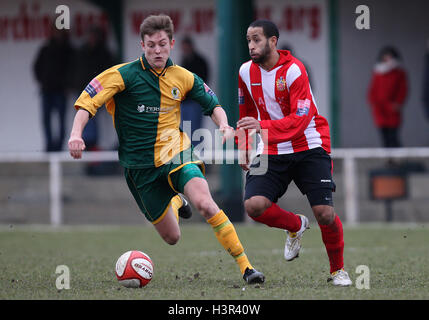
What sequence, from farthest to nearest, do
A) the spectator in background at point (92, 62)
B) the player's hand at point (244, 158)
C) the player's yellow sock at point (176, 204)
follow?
the spectator in background at point (92, 62) < the player's yellow sock at point (176, 204) < the player's hand at point (244, 158)

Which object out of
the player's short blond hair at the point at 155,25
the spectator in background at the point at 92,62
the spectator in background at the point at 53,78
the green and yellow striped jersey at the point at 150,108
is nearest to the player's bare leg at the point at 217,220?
the green and yellow striped jersey at the point at 150,108

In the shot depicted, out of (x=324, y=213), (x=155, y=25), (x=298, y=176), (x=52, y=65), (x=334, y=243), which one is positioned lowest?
(x=334, y=243)

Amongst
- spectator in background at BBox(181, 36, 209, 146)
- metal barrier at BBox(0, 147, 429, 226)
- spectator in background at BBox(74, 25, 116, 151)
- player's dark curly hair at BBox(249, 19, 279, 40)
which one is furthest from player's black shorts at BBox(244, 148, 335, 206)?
spectator in background at BBox(74, 25, 116, 151)

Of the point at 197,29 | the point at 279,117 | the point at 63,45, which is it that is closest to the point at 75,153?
the point at 279,117

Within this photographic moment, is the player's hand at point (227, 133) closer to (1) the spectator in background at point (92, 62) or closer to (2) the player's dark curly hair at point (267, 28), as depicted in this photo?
(2) the player's dark curly hair at point (267, 28)

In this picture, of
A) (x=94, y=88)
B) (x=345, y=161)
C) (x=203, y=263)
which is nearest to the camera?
(x=94, y=88)

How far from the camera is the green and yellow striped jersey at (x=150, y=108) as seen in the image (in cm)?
599

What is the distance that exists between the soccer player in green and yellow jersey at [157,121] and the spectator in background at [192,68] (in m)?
6.64

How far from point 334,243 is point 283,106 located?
41.0 inches

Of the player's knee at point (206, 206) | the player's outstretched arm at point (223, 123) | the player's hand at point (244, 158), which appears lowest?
the player's knee at point (206, 206)

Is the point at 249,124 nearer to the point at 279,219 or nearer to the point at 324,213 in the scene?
the point at 324,213

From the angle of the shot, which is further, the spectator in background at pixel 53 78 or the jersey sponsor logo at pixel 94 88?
the spectator in background at pixel 53 78

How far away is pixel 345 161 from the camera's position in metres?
11.5

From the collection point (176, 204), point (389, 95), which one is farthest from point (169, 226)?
point (389, 95)
